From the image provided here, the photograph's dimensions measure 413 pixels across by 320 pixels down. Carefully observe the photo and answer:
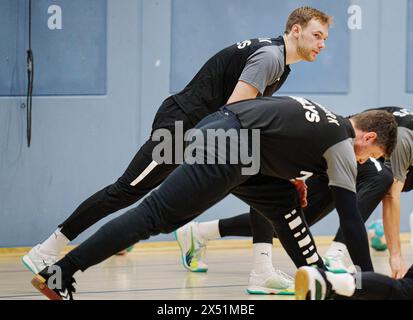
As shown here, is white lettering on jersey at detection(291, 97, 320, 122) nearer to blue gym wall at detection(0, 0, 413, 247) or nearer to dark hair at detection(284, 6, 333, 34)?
dark hair at detection(284, 6, 333, 34)

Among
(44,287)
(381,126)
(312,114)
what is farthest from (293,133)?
(44,287)

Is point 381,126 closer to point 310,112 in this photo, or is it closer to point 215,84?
point 310,112

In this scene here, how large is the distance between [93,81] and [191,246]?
1.50 metres

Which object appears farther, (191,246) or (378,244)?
(378,244)

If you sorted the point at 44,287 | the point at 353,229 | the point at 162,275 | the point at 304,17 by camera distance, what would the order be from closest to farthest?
the point at 353,229
the point at 44,287
the point at 304,17
the point at 162,275

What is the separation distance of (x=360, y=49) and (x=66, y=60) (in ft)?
7.67

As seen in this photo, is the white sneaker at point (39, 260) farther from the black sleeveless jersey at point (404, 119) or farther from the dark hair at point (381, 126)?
the black sleeveless jersey at point (404, 119)

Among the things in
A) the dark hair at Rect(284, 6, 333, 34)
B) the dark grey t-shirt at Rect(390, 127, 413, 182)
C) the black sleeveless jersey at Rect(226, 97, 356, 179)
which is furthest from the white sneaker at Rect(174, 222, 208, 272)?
the black sleeveless jersey at Rect(226, 97, 356, 179)

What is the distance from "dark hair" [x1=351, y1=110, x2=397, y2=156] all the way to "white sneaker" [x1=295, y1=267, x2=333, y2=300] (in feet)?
2.39

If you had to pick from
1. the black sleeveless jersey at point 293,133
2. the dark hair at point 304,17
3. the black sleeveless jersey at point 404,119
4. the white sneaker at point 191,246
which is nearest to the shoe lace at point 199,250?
the white sneaker at point 191,246

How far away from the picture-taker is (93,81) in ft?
20.9

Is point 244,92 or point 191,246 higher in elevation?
point 244,92

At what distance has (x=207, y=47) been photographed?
21.9 ft
